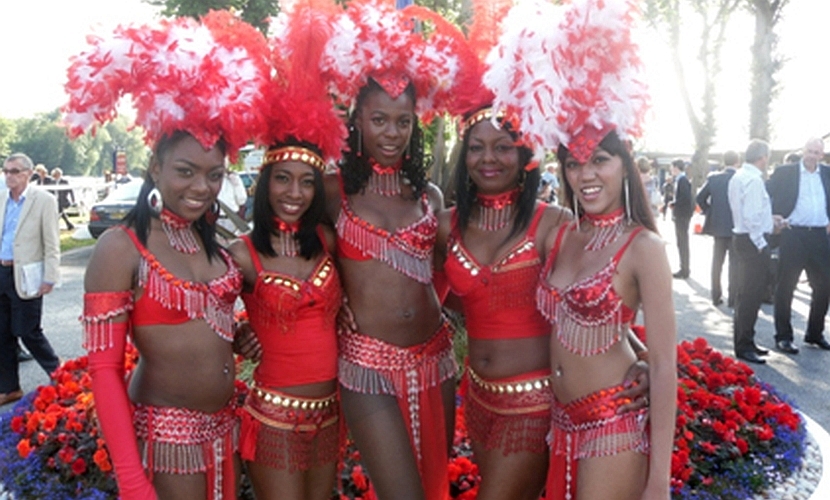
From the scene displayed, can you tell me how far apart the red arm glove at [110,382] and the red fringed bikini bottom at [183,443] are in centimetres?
11

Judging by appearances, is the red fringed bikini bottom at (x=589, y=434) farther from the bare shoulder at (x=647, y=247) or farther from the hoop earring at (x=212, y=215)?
the hoop earring at (x=212, y=215)

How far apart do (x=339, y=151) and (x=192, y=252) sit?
781 mm

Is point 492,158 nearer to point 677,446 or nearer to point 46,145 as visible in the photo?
point 677,446

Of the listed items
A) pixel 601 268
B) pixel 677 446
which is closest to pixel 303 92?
pixel 601 268

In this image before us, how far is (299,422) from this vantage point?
9.05 feet

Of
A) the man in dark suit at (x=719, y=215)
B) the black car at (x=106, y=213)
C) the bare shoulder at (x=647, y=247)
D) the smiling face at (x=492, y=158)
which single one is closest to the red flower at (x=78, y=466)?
the smiling face at (x=492, y=158)

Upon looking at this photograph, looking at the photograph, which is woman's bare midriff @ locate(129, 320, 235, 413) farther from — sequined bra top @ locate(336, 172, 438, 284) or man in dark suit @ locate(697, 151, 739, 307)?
man in dark suit @ locate(697, 151, 739, 307)

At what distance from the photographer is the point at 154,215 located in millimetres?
2492

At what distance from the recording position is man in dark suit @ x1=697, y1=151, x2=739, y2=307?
9.45 meters

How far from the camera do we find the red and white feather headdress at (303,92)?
2850 millimetres

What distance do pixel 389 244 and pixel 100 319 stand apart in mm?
1195

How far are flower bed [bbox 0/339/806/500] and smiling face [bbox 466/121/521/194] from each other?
1467 mm

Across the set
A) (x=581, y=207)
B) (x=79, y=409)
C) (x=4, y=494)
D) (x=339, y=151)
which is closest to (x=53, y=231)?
(x=79, y=409)

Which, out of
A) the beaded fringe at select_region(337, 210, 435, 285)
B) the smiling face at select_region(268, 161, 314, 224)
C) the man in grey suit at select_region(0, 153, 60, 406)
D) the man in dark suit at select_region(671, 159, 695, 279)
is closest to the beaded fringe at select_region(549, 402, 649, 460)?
the beaded fringe at select_region(337, 210, 435, 285)
